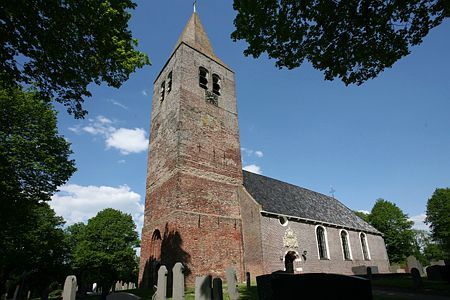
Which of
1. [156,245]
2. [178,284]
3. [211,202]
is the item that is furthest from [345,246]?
[178,284]

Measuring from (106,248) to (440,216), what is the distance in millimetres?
48154

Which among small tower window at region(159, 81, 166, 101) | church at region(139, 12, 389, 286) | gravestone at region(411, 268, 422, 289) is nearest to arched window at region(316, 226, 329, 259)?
church at region(139, 12, 389, 286)

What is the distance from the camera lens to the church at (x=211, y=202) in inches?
648

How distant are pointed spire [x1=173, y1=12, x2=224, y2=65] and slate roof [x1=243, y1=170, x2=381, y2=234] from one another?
10.7 m

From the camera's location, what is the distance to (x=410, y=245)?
40.5 meters

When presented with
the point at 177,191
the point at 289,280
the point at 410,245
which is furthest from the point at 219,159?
the point at 410,245

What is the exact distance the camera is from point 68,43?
7.62 metres

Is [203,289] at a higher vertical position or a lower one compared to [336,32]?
lower

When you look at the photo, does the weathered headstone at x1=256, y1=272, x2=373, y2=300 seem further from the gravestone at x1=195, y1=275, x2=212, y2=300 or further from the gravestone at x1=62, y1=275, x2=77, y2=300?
the gravestone at x1=62, y1=275, x2=77, y2=300

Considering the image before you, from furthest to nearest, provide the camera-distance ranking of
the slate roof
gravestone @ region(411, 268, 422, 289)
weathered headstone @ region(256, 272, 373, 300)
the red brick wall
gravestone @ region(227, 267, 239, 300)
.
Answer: the slate roof, the red brick wall, gravestone @ region(411, 268, 422, 289), gravestone @ region(227, 267, 239, 300), weathered headstone @ region(256, 272, 373, 300)

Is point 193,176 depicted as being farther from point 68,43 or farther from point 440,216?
point 440,216

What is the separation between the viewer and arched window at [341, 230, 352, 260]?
24.1 m

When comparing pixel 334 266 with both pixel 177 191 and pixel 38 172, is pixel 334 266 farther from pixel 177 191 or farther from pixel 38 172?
pixel 38 172

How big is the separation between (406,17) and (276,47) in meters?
3.30
